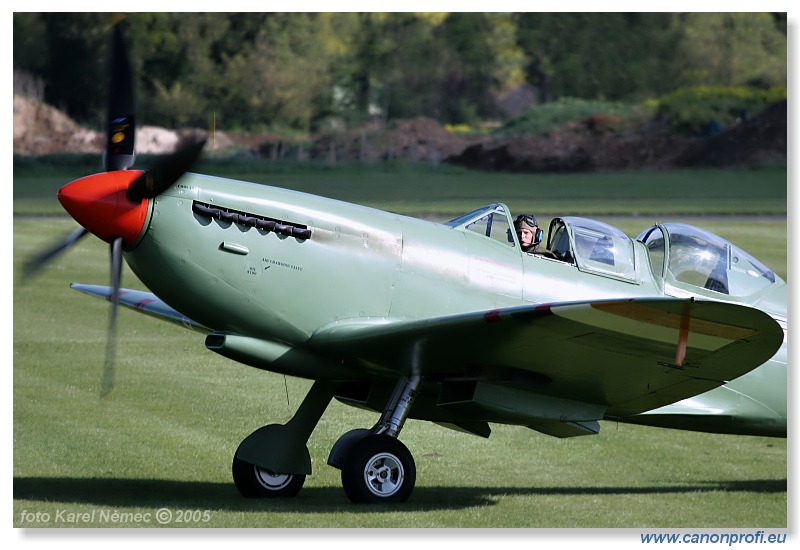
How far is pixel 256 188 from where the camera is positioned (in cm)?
771

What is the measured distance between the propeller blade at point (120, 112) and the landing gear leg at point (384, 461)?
234 centimetres

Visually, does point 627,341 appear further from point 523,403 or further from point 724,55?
point 724,55

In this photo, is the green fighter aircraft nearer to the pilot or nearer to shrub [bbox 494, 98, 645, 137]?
the pilot

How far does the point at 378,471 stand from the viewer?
7.71 meters

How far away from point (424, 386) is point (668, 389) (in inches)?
→ 65.4

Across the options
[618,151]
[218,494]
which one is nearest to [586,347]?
[218,494]

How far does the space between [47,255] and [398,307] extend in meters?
2.33

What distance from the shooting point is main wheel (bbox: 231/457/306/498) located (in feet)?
26.8

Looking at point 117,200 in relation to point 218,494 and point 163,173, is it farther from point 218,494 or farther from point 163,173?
point 218,494

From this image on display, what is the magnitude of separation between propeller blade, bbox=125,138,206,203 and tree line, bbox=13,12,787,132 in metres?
5.99

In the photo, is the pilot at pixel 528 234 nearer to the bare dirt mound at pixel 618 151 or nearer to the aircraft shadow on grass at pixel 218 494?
the aircraft shadow on grass at pixel 218 494

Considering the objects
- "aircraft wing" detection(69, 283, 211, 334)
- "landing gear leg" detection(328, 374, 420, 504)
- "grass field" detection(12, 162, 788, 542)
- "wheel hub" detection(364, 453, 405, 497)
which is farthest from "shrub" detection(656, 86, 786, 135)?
"wheel hub" detection(364, 453, 405, 497)

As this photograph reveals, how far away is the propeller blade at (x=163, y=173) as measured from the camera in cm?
726
